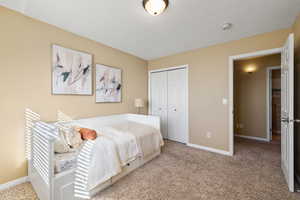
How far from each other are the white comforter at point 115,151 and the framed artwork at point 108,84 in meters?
0.94

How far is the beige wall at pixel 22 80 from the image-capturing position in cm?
169

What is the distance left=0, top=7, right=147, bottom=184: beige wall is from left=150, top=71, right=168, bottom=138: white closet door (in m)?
2.07

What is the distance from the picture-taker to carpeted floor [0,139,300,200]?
5.05 feet

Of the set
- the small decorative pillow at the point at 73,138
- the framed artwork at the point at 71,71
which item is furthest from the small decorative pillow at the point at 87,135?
the framed artwork at the point at 71,71

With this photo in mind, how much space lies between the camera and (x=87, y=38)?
99.3 inches

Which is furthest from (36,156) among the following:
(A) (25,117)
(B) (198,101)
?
(B) (198,101)

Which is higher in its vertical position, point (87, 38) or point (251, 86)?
point (87, 38)

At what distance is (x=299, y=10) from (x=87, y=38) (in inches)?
132

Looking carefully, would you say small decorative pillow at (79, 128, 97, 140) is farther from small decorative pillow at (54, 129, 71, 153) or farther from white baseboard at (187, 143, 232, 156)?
white baseboard at (187, 143, 232, 156)

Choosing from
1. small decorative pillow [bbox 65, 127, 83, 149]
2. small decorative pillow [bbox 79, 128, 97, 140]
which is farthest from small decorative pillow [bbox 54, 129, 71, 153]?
small decorative pillow [bbox 79, 128, 97, 140]

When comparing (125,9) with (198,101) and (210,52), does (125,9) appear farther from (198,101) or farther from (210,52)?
(198,101)

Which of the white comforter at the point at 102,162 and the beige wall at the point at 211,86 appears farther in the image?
the beige wall at the point at 211,86

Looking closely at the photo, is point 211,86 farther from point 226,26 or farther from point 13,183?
point 13,183

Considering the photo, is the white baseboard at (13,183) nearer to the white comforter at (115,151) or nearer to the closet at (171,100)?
the white comforter at (115,151)
